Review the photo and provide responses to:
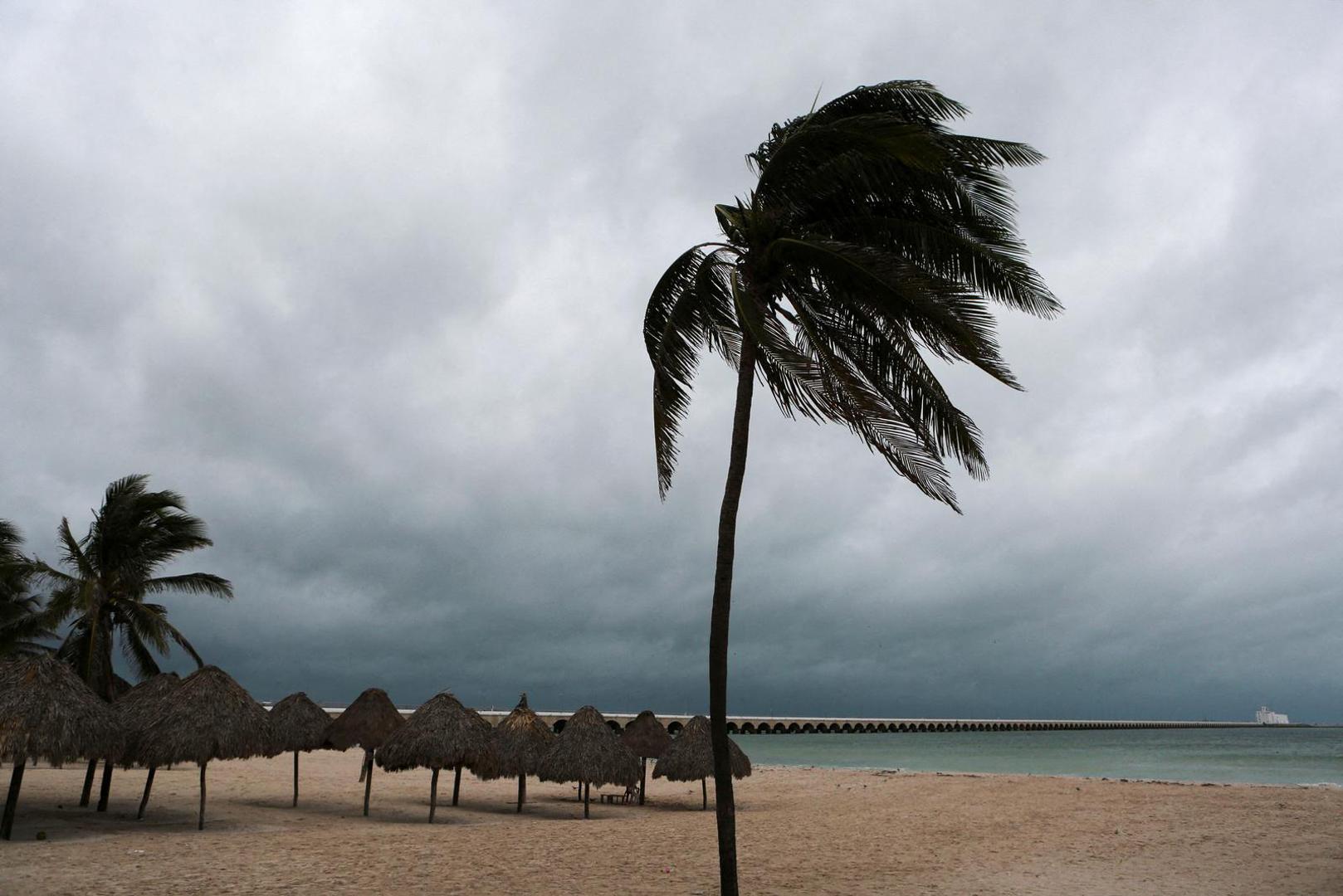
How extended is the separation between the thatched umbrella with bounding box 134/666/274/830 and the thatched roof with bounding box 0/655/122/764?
23.1 inches

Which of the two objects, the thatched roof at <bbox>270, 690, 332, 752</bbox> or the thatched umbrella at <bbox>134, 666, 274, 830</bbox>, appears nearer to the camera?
the thatched umbrella at <bbox>134, 666, 274, 830</bbox>

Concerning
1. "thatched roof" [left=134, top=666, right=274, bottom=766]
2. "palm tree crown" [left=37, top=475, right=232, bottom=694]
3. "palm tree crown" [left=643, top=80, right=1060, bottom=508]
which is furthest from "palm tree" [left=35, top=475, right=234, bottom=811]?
"palm tree crown" [left=643, top=80, right=1060, bottom=508]

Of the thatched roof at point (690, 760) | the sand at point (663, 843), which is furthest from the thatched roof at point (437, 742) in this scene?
the thatched roof at point (690, 760)

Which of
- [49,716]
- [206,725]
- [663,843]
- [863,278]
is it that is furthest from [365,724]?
[863,278]

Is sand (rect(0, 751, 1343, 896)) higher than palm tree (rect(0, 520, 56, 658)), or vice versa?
palm tree (rect(0, 520, 56, 658))

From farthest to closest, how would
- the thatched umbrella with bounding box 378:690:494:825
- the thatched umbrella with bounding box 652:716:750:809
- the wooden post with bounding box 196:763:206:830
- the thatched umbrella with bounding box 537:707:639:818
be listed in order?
1. the thatched umbrella with bounding box 652:716:750:809
2. the thatched umbrella with bounding box 537:707:639:818
3. the thatched umbrella with bounding box 378:690:494:825
4. the wooden post with bounding box 196:763:206:830

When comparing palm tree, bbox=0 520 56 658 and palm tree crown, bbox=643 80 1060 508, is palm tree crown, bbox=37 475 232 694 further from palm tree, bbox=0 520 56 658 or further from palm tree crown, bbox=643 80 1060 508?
palm tree crown, bbox=643 80 1060 508

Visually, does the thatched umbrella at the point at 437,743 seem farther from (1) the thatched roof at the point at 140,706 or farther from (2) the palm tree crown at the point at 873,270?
(2) the palm tree crown at the point at 873,270

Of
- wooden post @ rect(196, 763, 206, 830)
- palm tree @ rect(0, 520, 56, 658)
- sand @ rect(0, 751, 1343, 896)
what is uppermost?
palm tree @ rect(0, 520, 56, 658)

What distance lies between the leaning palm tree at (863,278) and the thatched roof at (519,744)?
38.6ft

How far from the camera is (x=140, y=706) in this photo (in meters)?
14.7

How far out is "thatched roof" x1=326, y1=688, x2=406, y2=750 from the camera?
17.9m

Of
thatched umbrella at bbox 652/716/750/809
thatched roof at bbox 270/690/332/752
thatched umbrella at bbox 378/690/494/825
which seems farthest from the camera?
thatched umbrella at bbox 652/716/750/809

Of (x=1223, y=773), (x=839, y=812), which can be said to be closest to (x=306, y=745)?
(x=839, y=812)
